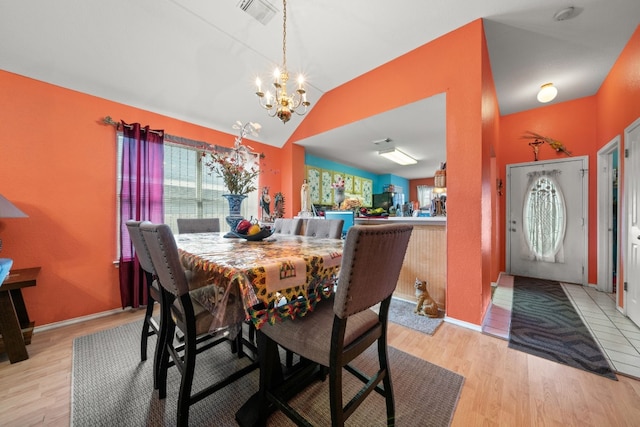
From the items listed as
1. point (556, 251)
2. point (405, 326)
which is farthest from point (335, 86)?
point (556, 251)

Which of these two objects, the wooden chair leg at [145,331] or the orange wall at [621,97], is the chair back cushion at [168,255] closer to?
the wooden chair leg at [145,331]

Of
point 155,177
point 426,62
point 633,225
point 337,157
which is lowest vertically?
point 633,225

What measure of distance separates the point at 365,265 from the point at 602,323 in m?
3.01

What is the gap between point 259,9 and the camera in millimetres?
2125

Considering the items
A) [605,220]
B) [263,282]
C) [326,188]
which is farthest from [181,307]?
[605,220]

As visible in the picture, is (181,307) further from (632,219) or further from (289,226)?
(632,219)

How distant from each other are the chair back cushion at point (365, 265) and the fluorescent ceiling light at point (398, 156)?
11.9 ft

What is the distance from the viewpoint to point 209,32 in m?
2.33

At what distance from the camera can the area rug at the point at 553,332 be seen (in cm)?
167

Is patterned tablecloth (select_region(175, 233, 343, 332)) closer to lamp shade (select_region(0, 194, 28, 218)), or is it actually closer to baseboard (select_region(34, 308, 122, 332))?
lamp shade (select_region(0, 194, 28, 218))

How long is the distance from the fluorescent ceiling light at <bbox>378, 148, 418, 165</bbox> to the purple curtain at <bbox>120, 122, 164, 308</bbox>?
3614 mm

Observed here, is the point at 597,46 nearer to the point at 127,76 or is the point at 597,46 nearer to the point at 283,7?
the point at 283,7

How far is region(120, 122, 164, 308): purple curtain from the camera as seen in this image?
2.58 metres

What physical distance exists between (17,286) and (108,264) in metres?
0.77
